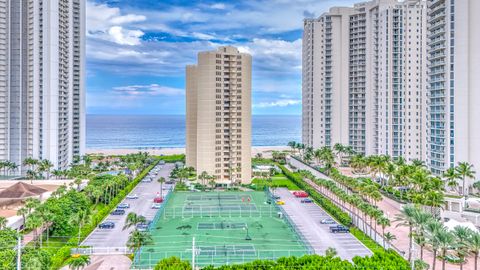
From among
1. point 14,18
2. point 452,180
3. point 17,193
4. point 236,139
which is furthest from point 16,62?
point 452,180

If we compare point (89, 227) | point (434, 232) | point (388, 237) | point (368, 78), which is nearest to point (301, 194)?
point (388, 237)

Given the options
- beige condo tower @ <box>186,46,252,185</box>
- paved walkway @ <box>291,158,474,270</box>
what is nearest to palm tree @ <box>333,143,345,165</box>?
beige condo tower @ <box>186,46,252,185</box>

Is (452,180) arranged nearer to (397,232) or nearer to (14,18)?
(397,232)

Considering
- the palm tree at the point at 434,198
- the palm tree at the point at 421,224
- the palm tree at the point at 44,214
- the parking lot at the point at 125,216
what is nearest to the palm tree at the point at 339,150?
the parking lot at the point at 125,216

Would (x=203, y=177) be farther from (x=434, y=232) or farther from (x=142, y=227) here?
(x=434, y=232)

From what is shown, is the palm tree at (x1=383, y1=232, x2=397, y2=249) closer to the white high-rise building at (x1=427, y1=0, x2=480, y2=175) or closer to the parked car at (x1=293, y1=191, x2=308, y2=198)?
the white high-rise building at (x1=427, y1=0, x2=480, y2=175)

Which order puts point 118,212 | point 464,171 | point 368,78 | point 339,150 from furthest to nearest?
point 368,78 → point 339,150 → point 118,212 → point 464,171
